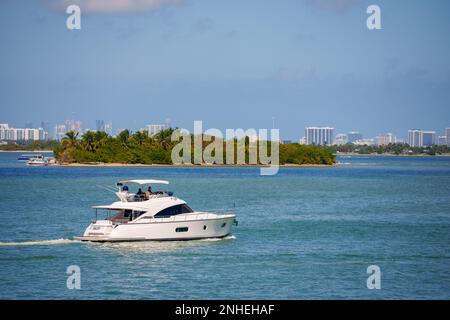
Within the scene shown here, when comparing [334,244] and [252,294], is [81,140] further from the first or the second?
[252,294]

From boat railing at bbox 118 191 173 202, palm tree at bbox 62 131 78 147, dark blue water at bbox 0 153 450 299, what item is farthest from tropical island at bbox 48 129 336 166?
boat railing at bbox 118 191 173 202

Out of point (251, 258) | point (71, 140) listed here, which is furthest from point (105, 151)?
point (251, 258)

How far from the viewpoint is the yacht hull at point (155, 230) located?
4278cm

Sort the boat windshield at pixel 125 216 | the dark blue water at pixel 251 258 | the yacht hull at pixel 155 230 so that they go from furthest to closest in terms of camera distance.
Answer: the boat windshield at pixel 125 216 < the yacht hull at pixel 155 230 < the dark blue water at pixel 251 258

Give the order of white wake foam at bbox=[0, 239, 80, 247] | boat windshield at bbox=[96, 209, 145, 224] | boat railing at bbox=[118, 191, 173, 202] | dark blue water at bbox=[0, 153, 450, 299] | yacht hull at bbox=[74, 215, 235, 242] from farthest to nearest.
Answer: boat railing at bbox=[118, 191, 173, 202] → white wake foam at bbox=[0, 239, 80, 247] → boat windshield at bbox=[96, 209, 145, 224] → yacht hull at bbox=[74, 215, 235, 242] → dark blue water at bbox=[0, 153, 450, 299]

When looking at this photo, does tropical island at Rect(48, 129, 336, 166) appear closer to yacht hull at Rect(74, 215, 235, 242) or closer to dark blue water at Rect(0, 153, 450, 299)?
dark blue water at Rect(0, 153, 450, 299)

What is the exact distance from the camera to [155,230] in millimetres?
43250

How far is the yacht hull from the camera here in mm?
42781

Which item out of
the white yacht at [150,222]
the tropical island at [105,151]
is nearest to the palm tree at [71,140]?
the tropical island at [105,151]

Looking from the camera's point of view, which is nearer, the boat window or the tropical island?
the boat window

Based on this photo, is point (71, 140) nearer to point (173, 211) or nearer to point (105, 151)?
point (105, 151)

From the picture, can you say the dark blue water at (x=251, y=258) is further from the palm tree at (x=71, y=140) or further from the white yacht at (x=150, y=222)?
the palm tree at (x=71, y=140)
